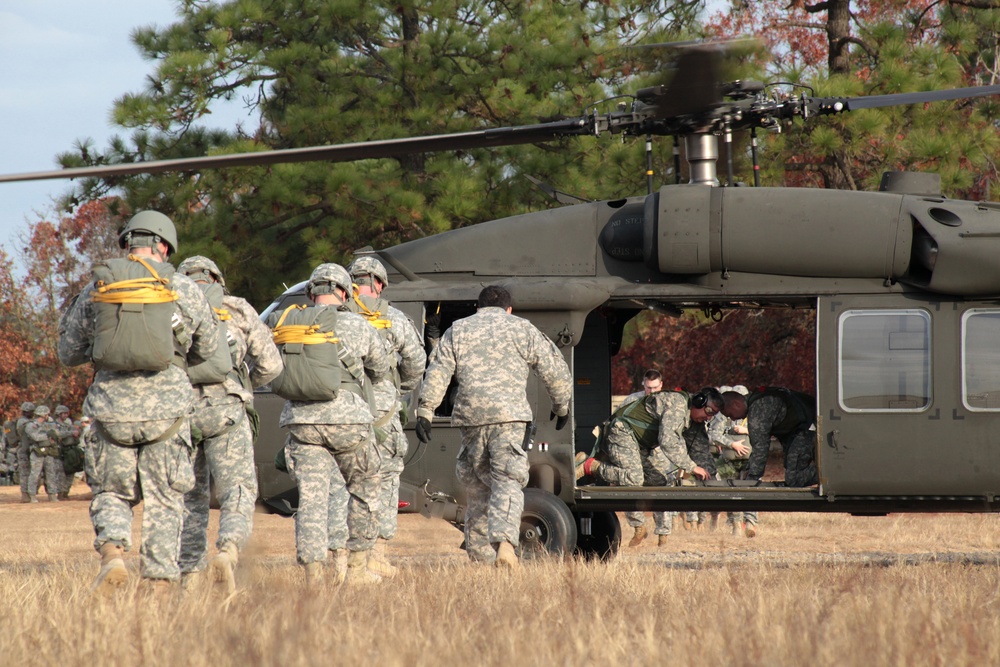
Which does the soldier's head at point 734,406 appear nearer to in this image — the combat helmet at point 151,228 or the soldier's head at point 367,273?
the soldier's head at point 367,273

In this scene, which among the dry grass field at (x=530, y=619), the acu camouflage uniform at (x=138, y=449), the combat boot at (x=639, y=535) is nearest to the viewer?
the dry grass field at (x=530, y=619)

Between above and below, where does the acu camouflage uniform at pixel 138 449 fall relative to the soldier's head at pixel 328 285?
below

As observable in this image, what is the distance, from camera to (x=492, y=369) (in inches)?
321

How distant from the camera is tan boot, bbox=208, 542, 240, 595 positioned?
21.1 ft

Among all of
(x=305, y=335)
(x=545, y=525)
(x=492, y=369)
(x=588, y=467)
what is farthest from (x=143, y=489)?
(x=588, y=467)

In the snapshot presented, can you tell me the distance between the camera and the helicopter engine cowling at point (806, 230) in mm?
8898

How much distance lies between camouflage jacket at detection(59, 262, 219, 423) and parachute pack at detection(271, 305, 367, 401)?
2.99 ft

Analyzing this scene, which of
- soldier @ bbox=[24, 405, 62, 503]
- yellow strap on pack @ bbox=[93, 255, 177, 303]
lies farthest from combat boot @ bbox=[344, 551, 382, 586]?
soldier @ bbox=[24, 405, 62, 503]

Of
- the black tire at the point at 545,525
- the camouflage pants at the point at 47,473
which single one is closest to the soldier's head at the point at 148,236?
the black tire at the point at 545,525

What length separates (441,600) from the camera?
5.67m

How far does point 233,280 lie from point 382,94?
10.8 ft

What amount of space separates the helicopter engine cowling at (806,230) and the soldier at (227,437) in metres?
3.30

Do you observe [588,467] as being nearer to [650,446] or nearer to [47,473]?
[650,446]

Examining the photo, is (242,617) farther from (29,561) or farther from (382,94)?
(382,94)
